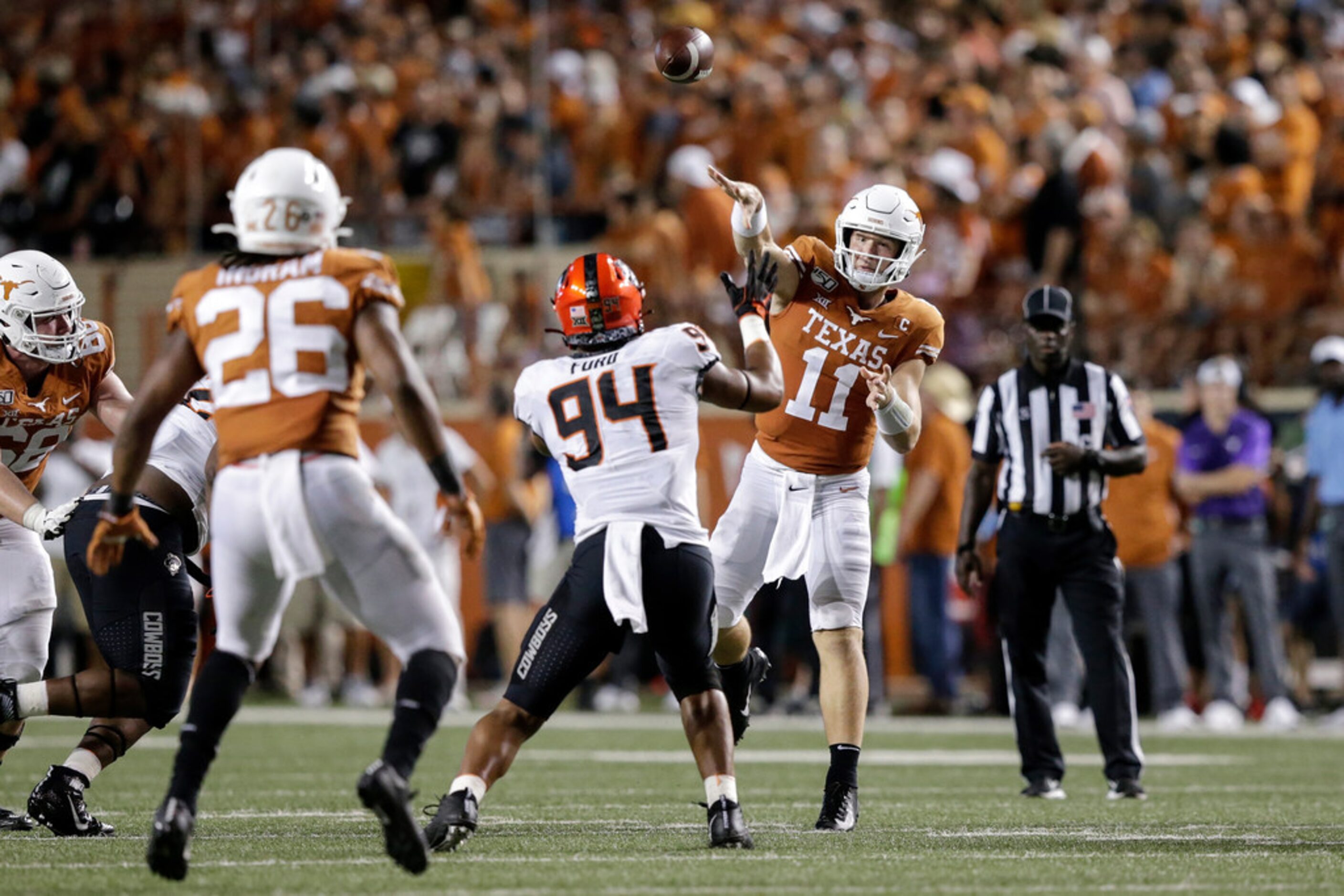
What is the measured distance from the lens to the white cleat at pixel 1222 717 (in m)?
11.5

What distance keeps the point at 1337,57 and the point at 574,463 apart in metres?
10.8

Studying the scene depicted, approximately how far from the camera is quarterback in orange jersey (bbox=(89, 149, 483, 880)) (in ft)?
16.2

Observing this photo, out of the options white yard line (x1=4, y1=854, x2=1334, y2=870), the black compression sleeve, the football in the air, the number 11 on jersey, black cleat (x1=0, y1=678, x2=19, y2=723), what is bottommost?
white yard line (x1=4, y1=854, x2=1334, y2=870)

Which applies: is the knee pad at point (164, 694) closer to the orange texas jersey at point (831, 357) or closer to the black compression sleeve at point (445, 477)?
the black compression sleeve at point (445, 477)

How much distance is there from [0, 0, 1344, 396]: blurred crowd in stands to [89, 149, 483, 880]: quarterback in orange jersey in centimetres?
832

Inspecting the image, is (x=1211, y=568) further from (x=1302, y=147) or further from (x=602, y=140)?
(x=602, y=140)

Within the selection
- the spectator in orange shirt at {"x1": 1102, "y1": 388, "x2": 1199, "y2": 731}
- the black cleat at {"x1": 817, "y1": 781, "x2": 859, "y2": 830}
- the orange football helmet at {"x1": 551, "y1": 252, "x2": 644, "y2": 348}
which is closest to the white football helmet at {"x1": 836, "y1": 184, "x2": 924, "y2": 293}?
the orange football helmet at {"x1": 551, "y1": 252, "x2": 644, "y2": 348}

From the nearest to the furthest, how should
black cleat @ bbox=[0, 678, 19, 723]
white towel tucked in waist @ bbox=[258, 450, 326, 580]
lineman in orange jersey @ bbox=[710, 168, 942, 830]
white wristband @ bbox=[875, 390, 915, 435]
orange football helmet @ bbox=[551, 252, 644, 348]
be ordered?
white towel tucked in waist @ bbox=[258, 450, 326, 580] < orange football helmet @ bbox=[551, 252, 644, 348] < black cleat @ bbox=[0, 678, 19, 723] < white wristband @ bbox=[875, 390, 915, 435] < lineman in orange jersey @ bbox=[710, 168, 942, 830]

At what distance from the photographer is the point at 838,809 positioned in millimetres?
6383

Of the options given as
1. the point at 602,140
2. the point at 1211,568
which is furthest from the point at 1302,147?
the point at 602,140

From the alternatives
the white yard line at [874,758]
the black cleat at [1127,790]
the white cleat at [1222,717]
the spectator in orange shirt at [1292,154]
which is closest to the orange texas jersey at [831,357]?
the black cleat at [1127,790]

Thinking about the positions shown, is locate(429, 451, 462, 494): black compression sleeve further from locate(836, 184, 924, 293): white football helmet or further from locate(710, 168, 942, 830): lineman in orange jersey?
locate(836, 184, 924, 293): white football helmet

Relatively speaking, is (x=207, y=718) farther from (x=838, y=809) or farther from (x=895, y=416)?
(x=895, y=416)

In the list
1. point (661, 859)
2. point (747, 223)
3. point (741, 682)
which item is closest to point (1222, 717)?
point (741, 682)
